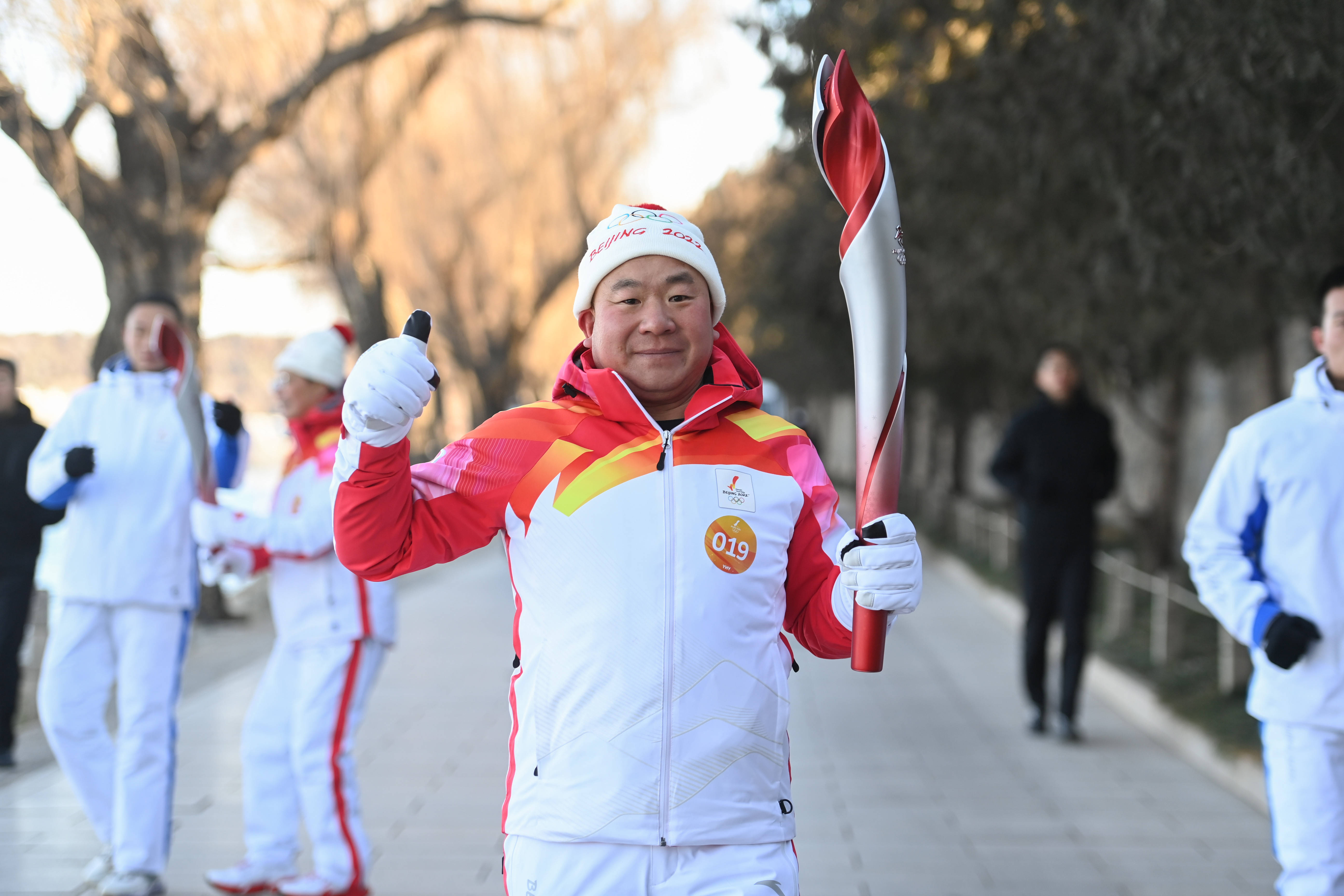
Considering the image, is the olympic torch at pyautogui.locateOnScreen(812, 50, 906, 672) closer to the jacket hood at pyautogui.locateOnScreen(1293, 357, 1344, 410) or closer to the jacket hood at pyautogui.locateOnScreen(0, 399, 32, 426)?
the jacket hood at pyautogui.locateOnScreen(1293, 357, 1344, 410)

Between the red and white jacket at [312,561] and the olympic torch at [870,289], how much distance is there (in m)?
2.61

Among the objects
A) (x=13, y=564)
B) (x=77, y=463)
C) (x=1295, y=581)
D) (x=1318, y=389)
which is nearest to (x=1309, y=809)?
(x=1295, y=581)

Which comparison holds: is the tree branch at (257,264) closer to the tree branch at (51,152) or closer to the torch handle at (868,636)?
the tree branch at (51,152)

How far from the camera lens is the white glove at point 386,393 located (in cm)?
210

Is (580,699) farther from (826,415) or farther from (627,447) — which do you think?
(826,415)

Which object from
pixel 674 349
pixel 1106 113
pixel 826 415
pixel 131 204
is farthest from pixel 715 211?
pixel 674 349

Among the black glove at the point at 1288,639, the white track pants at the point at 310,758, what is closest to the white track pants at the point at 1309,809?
the black glove at the point at 1288,639

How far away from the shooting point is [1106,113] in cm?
607

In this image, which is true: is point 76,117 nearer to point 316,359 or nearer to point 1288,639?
point 316,359

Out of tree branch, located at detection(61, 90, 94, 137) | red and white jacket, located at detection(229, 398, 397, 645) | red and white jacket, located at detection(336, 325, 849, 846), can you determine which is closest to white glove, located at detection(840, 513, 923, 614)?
red and white jacket, located at detection(336, 325, 849, 846)

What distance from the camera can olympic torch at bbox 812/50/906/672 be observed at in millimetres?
2188

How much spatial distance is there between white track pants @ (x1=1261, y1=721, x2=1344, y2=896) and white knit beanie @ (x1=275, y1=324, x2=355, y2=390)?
3324 millimetres

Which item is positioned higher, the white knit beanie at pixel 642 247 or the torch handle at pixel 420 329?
the white knit beanie at pixel 642 247

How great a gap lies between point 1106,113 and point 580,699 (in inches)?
192
